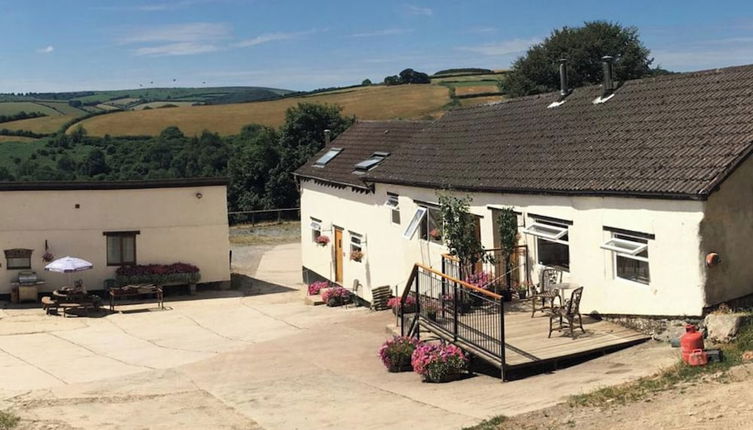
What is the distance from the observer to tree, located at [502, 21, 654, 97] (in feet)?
192

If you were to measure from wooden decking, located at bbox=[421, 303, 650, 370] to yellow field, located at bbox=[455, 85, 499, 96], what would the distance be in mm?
73207

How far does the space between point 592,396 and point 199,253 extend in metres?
21.1

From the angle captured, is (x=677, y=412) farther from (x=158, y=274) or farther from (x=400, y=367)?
(x=158, y=274)

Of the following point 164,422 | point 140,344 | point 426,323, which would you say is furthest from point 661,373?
point 140,344

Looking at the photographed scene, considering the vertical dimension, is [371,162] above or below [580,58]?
below

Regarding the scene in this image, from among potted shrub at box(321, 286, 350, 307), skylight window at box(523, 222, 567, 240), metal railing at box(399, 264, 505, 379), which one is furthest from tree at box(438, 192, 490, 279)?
potted shrub at box(321, 286, 350, 307)

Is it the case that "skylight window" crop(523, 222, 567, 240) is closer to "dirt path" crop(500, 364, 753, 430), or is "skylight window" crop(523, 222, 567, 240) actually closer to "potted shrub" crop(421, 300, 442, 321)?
"potted shrub" crop(421, 300, 442, 321)

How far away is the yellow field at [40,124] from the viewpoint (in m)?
91.6

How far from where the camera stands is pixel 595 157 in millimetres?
15375

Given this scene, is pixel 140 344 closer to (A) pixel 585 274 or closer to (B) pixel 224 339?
(B) pixel 224 339

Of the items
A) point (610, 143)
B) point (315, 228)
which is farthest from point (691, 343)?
point (315, 228)

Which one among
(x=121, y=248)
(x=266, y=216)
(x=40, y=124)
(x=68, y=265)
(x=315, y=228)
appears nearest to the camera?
(x=68, y=265)

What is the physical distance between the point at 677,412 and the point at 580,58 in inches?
2106

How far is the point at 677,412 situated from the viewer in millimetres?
8578
